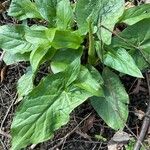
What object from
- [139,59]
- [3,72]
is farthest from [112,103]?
[3,72]

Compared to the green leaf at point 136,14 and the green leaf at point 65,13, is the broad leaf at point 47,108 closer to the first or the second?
the green leaf at point 65,13

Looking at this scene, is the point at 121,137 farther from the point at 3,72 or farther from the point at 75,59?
the point at 3,72

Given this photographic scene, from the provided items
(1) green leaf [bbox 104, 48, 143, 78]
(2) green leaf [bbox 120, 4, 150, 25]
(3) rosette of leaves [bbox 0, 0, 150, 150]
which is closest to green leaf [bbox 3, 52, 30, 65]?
(3) rosette of leaves [bbox 0, 0, 150, 150]

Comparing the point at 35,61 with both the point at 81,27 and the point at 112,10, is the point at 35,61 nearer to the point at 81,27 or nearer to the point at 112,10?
the point at 81,27

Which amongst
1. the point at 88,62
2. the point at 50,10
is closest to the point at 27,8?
the point at 50,10

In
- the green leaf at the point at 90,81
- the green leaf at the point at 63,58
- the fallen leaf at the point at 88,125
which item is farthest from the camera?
the fallen leaf at the point at 88,125

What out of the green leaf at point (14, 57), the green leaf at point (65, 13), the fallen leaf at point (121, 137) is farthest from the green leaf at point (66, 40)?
the fallen leaf at point (121, 137)

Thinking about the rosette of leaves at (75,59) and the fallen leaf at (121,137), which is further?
the fallen leaf at (121,137)
